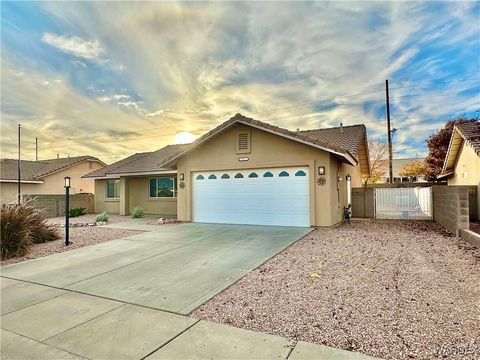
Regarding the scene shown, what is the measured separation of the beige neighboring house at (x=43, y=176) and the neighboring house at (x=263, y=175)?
13.1m

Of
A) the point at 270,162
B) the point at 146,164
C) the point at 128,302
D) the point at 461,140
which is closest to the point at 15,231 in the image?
the point at 128,302

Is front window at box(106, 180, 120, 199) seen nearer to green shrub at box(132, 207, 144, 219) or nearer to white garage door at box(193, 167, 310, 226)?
green shrub at box(132, 207, 144, 219)

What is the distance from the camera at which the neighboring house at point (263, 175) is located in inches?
442

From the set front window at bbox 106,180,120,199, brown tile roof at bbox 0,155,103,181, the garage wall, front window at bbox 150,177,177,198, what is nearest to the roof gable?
the garage wall

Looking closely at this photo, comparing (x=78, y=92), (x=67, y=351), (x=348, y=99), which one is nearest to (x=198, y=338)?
(x=67, y=351)

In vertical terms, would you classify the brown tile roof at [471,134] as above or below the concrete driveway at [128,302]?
above

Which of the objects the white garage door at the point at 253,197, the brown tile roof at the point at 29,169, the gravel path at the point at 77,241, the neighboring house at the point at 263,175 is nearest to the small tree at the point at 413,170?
the neighboring house at the point at 263,175

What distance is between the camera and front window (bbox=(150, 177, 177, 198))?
17.5 meters

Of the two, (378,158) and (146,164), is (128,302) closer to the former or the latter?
(146,164)

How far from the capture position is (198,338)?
3297 millimetres

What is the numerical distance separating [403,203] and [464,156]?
13.2 ft

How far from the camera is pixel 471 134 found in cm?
1283

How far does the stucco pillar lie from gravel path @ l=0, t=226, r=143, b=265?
6665mm

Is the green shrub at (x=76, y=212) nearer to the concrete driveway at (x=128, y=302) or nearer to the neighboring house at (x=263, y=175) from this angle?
the neighboring house at (x=263, y=175)
